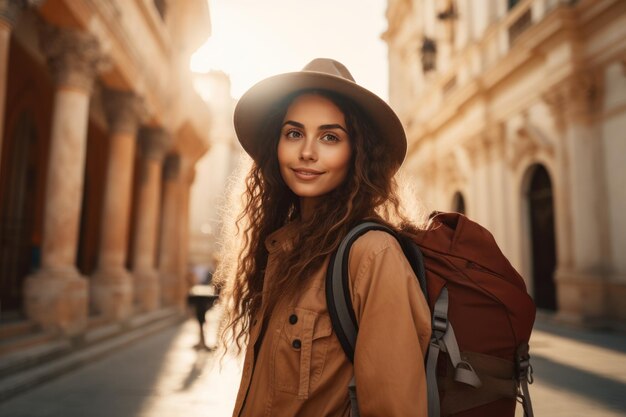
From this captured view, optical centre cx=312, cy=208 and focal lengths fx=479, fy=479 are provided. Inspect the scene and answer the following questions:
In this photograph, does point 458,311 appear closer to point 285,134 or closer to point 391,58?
point 285,134

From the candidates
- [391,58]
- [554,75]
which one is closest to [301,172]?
[554,75]

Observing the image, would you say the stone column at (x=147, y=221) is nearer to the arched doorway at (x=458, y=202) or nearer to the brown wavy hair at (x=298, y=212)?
the brown wavy hair at (x=298, y=212)

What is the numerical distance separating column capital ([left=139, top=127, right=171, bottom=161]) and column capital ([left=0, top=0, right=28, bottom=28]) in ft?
24.6

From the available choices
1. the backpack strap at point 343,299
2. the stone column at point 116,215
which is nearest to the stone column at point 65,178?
the stone column at point 116,215

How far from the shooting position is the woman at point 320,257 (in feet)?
3.97

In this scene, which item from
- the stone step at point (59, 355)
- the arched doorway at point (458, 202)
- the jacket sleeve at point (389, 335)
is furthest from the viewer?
the arched doorway at point (458, 202)

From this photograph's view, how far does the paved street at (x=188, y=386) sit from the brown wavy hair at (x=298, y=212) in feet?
3.86

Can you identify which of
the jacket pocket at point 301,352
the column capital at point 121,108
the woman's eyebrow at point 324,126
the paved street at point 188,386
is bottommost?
the paved street at point 188,386

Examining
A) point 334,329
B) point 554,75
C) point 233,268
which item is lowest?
point 334,329

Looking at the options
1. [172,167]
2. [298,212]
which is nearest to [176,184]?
[172,167]

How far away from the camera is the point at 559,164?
1210 centimetres

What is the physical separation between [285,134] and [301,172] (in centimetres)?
16

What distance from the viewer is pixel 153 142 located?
1274cm

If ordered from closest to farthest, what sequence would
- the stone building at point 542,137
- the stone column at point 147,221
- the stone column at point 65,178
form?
the stone column at point 65,178 < the stone building at point 542,137 < the stone column at point 147,221
